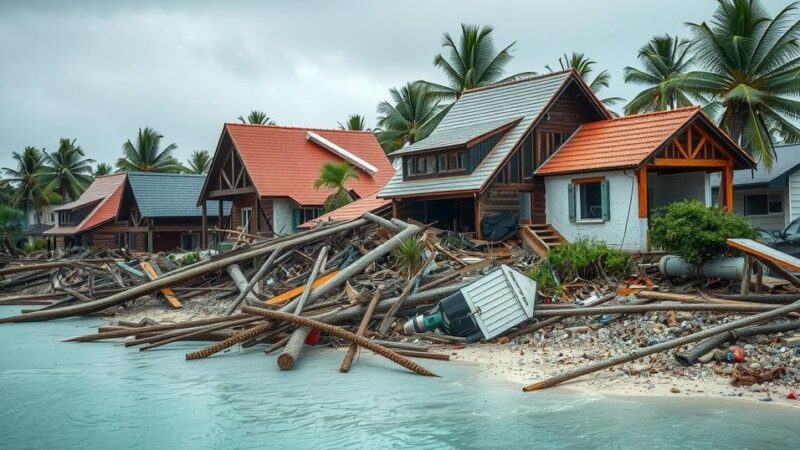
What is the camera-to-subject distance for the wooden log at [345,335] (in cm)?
1580

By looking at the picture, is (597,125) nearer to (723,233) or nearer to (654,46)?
(723,233)

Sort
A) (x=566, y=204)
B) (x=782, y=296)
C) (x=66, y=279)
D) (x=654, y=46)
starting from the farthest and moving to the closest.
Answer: (x=654, y=46)
(x=66, y=279)
(x=566, y=204)
(x=782, y=296)

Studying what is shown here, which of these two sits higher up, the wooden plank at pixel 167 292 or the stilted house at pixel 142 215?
the stilted house at pixel 142 215

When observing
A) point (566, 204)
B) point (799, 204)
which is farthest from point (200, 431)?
point (799, 204)

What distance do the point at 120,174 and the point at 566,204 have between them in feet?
141

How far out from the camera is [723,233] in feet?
61.1

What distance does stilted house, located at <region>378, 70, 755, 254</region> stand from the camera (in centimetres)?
2425

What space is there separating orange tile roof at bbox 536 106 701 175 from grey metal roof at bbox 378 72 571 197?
58.3 inches

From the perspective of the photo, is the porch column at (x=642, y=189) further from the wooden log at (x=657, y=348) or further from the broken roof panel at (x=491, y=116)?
the wooden log at (x=657, y=348)

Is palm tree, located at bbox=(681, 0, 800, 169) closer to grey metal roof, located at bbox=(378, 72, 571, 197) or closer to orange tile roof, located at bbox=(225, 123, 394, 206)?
grey metal roof, located at bbox=(378, 72, 571, 197)

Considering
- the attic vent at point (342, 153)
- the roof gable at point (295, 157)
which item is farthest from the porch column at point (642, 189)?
the attic vent at point (342, 153)

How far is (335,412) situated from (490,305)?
565 centimetres

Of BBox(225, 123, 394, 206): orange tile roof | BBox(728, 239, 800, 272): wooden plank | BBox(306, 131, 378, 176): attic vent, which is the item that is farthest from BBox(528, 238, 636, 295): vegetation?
BBox(306, 131, 378, 176): attic vent

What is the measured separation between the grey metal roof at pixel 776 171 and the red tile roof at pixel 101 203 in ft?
121
